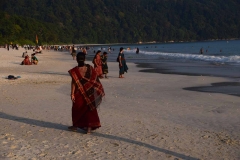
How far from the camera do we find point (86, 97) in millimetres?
7066

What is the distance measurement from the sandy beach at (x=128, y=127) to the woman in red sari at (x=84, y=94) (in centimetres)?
28

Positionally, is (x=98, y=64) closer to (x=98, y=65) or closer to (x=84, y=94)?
(x=98, y=65)

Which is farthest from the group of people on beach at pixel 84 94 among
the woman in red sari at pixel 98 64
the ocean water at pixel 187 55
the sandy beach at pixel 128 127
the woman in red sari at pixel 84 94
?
the ocean water at pixel 187 55

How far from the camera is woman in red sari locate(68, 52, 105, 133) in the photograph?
7031 millimetres

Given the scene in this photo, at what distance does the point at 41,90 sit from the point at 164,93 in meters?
4.21

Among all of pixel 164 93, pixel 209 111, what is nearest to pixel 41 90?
pixel 164 93

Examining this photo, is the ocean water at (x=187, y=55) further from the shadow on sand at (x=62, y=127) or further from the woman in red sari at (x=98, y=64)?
the shadow on sand at (x=62, y=127)

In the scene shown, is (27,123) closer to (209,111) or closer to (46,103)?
(46,103)

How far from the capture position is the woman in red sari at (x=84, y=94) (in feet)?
23.1

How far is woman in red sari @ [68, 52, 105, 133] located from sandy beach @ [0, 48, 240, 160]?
277 mm

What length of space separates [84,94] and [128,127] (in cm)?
128

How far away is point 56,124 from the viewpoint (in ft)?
26.2

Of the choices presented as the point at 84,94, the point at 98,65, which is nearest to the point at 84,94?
the point at 84,94

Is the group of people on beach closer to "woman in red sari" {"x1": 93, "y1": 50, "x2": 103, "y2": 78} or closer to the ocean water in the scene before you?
"woman in red sari" {"x1": 93, "y1": 50, "x2": 103, "y2": 78}
